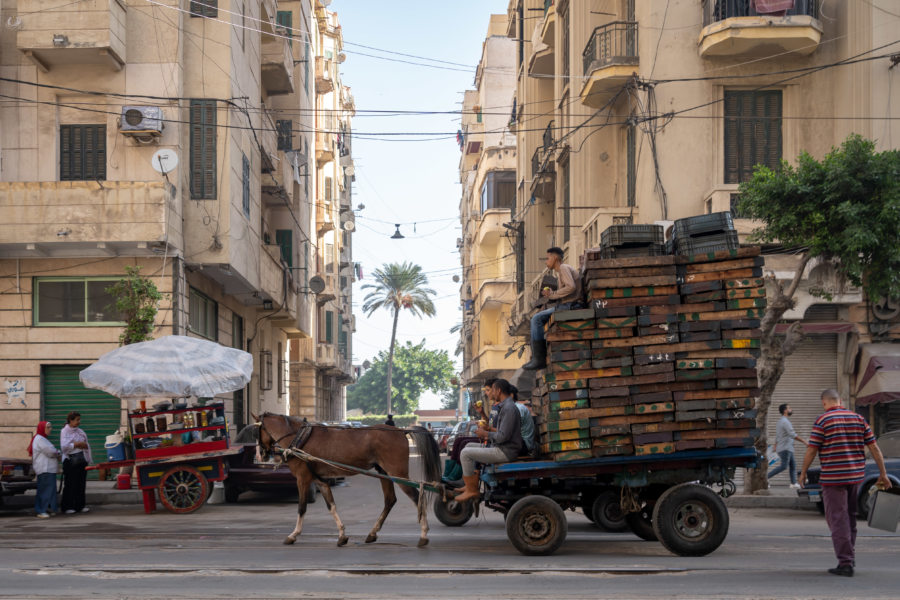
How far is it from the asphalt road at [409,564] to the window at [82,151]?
1136 centimetres

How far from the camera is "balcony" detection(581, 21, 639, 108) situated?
24.8m

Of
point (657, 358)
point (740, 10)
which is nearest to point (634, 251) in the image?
point (657, 358)

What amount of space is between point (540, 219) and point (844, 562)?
2750 centimetres

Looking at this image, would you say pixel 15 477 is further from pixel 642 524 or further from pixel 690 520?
pixel 690 520

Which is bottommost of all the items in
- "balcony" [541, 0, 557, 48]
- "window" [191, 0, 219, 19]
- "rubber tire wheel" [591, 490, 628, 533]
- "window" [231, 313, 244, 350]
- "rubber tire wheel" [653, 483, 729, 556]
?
"rubber tire wheel" [591, 490, 628, 533]

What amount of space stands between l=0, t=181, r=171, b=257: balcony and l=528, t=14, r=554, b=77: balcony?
15815 millimetres

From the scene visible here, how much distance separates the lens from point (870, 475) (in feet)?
53.5

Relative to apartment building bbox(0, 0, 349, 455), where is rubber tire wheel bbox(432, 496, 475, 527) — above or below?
below

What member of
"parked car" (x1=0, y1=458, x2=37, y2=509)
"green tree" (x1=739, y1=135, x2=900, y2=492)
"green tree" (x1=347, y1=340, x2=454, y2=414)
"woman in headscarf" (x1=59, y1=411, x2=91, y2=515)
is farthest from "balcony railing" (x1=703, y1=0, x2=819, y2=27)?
"green tree" (x1=347, y1=340, x2=454, y2=414)

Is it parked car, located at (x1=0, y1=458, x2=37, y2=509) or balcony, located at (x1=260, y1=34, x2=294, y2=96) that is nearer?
parked car, located at (x1=0, y1=458, x2=37, y2=509)

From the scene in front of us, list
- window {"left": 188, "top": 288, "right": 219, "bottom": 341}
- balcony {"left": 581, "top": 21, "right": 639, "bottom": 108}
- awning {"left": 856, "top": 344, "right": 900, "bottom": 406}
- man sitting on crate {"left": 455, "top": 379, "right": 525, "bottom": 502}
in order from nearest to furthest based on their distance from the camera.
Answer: man sitting on crate {"left": 455, "top": 379, "right": 525, "bottom": 502} → awning {"left": 856, "top": 344, "right": 900, "bottom": 406} → balcony {"left": 581, "top": 21, "right": 639, "bottom": 108} → window {"left": 188, "top": 288, "right": 219, "bottom": 341}

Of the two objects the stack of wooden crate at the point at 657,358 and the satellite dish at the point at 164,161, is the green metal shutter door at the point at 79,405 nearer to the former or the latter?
the satellite dish at the point at 164,161

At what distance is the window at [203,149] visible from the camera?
24969 millimetres

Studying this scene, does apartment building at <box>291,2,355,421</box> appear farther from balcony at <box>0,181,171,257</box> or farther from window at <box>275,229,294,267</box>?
balcony at <box>0,181,171,257</box>
